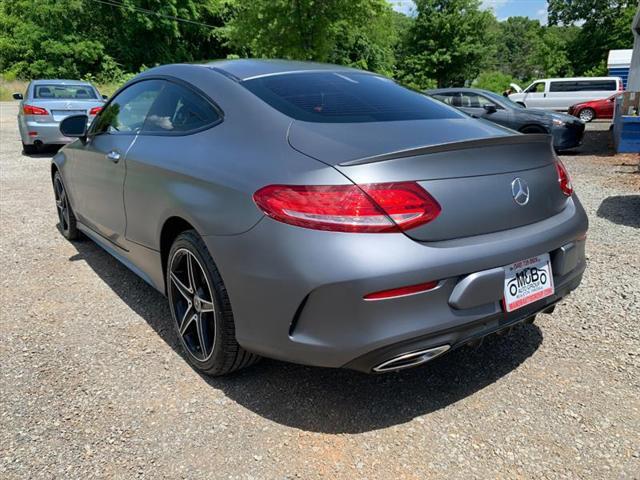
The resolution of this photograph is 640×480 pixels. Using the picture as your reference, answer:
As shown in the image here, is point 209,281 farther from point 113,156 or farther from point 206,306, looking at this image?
point 113,156

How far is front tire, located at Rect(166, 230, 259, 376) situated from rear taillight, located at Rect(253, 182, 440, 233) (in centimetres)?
57

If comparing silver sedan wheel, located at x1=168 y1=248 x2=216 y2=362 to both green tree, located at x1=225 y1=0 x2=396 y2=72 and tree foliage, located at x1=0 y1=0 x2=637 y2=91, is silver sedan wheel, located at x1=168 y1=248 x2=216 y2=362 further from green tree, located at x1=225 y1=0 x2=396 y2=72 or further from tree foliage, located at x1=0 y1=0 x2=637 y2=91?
tree foliage, located at x1=0 y1=0 x2=637 y2=91

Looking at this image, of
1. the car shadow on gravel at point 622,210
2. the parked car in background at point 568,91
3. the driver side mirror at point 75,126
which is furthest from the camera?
the parked car in background at point 568,91

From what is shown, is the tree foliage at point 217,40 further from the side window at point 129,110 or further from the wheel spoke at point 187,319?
the wheel spoke at point 187,319

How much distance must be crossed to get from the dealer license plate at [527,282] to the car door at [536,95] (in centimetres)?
2056

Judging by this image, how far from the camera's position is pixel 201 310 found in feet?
8.18

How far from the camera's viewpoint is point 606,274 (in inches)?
151

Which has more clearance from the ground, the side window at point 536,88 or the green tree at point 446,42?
the green tree at point 446,42

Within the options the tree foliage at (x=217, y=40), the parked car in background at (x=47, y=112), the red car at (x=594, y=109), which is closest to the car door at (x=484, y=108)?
the parked car in background at (x=47, y=112)

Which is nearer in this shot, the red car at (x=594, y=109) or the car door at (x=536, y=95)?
the red car at (x=594, y=109)

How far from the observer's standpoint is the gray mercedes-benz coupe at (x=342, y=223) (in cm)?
188

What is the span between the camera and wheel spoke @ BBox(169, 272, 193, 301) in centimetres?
259

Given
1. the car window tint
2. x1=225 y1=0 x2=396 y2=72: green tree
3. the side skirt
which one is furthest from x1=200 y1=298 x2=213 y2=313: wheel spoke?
x1=225 y1=0 x2=396 y2=72: green tree

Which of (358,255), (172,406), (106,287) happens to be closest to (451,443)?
(358,255)
